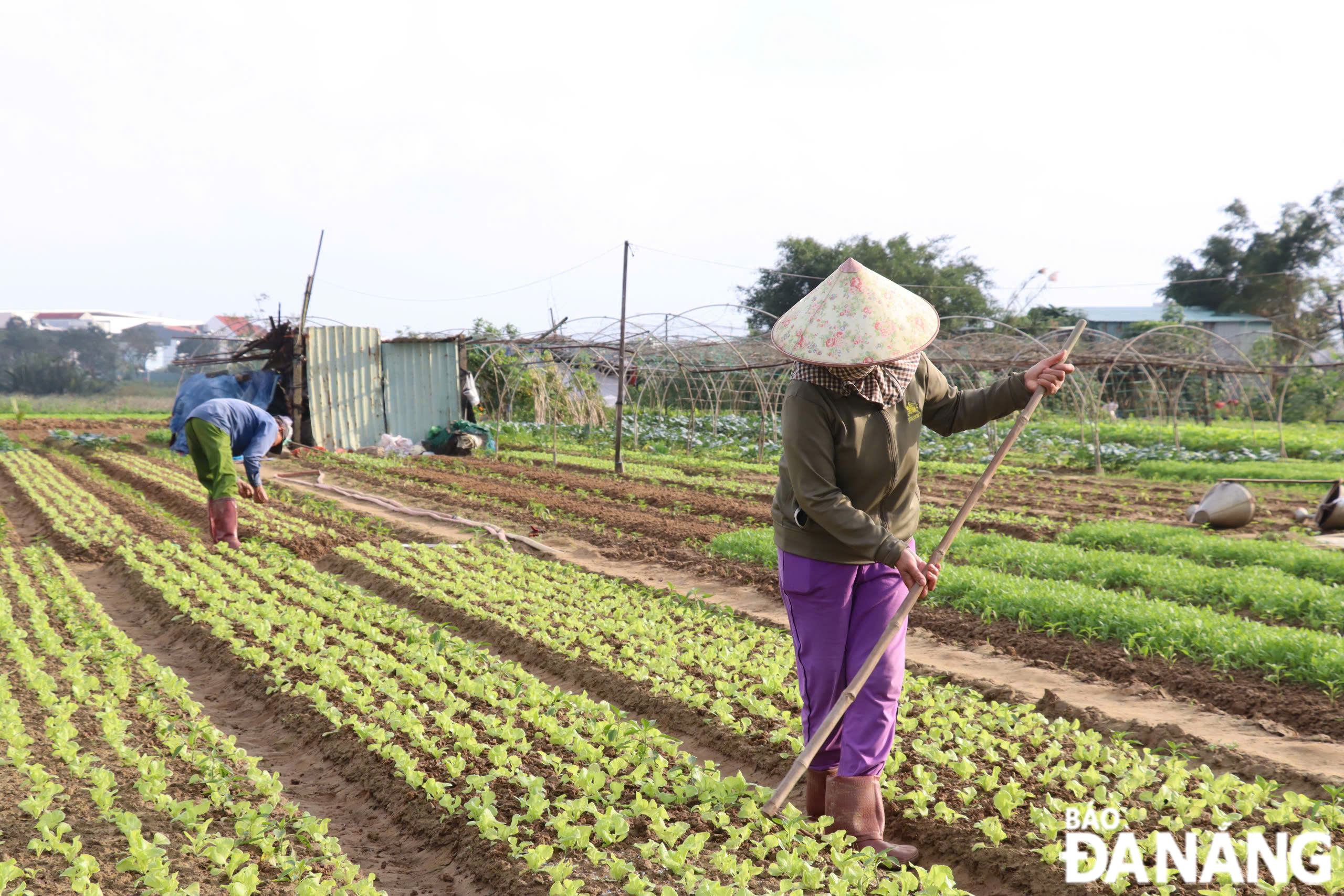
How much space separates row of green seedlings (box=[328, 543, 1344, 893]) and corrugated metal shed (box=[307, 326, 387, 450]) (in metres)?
13.3

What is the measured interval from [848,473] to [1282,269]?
46.2 metres

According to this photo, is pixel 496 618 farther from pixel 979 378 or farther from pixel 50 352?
pixel 50 352

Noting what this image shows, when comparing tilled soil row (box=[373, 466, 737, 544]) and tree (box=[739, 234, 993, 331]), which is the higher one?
tree (box=[739, 234, 993, 331])

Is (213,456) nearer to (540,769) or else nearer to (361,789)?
(361,789)

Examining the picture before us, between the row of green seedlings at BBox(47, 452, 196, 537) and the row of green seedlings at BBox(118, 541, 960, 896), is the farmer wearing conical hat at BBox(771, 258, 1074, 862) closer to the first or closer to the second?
the row of green seedlings at BBox(118, 541, 960, 896)

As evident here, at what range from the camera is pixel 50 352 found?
49562mm

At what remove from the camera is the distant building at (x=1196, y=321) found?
39.3m

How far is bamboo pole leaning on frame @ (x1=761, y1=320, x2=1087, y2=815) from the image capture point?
2967 millimetres

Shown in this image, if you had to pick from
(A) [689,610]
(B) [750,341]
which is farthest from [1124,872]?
(B) [750,341]

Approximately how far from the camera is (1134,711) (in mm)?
4672

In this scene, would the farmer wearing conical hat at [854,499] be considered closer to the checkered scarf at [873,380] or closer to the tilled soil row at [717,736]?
the checkered scarf at [873,380]

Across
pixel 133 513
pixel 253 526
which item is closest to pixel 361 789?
pixel 253 526

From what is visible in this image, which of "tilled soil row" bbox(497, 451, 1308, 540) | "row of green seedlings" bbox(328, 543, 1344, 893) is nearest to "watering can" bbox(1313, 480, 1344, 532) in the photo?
"tilled soil row" bbox(497, 451, 1308, 540)

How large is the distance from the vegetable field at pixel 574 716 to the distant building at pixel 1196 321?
1378 inches
